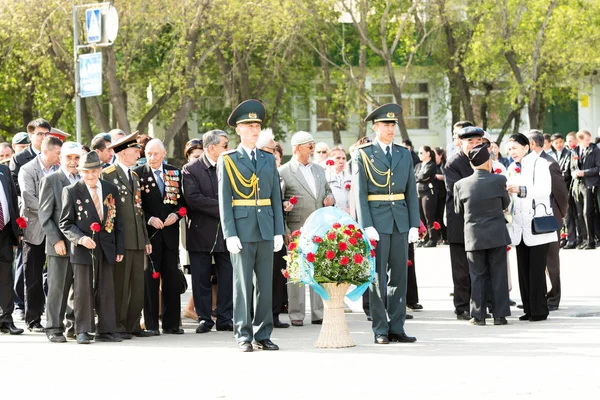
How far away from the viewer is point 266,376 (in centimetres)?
926

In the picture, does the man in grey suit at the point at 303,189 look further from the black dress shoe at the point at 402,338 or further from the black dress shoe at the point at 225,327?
the black dress shoe at the point at 402,338

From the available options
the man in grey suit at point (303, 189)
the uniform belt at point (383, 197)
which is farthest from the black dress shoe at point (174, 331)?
the uniform belt at point (383, 197)

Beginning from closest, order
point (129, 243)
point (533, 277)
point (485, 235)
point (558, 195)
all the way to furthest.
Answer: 1. point (129, 243)
2. point (485, 235)
3. point (533, 277)
4. point (558, 195)

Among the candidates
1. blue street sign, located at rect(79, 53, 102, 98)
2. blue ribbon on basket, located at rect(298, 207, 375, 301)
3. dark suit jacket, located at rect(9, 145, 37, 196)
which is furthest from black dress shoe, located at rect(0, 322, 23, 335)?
blue street sign, located at rect(79, 53, 102, 98)

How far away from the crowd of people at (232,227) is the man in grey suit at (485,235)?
14mm

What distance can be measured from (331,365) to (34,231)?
14.8 ft

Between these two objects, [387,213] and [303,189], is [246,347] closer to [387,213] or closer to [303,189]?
[387,213]

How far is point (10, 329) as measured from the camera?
41.5 feet

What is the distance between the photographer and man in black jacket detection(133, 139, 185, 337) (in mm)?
12562

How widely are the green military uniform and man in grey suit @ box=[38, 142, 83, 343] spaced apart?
0.44 meters

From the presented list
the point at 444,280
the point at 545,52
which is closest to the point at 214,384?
the point at 444,280

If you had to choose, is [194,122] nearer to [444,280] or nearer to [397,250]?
[444,280]

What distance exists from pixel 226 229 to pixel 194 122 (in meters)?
38.5

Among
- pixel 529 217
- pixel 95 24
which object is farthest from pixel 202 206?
pixel 95 24
